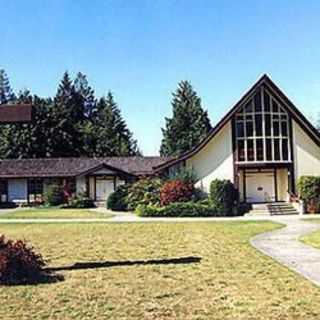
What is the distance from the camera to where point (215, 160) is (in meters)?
38.7

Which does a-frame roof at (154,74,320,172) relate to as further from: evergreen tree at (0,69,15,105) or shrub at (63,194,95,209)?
evergreen tree at (0,69,15,105)

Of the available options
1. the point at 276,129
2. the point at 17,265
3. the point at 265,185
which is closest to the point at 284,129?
the point at 276,129

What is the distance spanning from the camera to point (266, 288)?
33.4 ft

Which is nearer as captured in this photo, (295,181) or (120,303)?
(120,303)

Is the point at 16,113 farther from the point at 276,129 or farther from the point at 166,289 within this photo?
the point at 276,129

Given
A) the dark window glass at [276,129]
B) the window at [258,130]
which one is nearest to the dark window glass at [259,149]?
the window at [258,130]

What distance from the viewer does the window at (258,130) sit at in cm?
3816

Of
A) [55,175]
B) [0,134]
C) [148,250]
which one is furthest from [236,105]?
[0,134]

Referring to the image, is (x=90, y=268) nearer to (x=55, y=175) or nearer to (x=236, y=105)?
(x=236, y=105)

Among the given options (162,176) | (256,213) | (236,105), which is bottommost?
(256,213)

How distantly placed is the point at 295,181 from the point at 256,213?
13.7 feet

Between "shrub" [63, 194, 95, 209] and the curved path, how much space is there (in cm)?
2542

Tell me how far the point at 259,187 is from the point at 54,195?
1851 cm

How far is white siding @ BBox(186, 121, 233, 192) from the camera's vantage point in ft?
126
